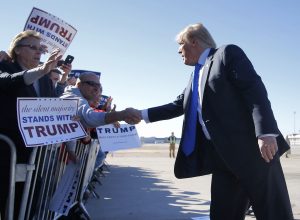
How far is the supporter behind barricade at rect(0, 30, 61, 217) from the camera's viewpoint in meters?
3.24

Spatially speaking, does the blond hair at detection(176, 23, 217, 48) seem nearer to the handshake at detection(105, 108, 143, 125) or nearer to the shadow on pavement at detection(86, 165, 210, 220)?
the handshake at detection(105, 108, 143, 125)

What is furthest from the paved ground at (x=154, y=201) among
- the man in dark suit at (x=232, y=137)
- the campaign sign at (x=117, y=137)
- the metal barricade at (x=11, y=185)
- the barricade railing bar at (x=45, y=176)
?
the metal barricade at (x=11, y=185)

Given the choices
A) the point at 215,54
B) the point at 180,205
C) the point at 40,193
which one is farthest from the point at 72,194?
the point at 180,205

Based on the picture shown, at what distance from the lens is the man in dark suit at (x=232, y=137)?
9.53 feet

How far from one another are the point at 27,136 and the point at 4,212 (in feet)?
2.22

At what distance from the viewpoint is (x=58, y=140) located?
3.32 metres

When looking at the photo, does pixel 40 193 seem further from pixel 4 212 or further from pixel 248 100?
pixel 248 100

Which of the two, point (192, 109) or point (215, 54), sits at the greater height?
point (215, 54)

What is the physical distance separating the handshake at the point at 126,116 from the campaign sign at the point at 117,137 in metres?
0.55

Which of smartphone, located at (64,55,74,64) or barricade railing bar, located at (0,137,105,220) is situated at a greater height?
smartphone, located at (64,55,74,64)

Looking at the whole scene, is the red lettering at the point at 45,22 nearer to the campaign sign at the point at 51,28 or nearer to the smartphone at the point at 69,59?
the campaign sign at the point at 51,28

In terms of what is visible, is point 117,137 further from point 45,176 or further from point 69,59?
point 69,59

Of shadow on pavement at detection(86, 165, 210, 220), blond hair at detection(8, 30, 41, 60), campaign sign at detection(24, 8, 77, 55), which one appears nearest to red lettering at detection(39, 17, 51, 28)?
campaign sign at detection(24, 8, 77, 55)

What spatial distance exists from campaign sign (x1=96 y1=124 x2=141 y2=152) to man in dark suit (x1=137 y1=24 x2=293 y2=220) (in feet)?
4.38
